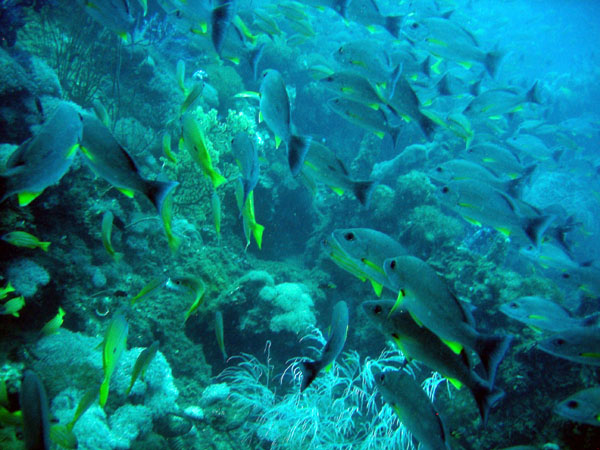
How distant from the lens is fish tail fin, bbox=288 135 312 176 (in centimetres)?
220

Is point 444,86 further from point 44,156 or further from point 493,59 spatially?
point 44,156

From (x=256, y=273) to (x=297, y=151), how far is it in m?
3.68

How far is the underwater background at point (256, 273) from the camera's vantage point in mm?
2145

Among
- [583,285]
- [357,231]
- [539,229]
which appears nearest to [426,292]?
[357,231]

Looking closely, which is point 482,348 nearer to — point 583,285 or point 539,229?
point 539,229

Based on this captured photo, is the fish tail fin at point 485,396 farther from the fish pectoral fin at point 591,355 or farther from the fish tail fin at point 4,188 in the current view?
the fish tail fin at point 4,188

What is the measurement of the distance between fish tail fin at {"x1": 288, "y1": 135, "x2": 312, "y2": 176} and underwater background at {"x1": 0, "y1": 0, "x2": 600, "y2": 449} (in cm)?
1

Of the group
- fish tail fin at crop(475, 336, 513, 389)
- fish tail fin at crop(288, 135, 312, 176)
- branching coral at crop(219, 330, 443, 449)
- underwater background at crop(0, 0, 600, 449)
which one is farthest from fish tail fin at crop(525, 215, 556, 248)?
branching coral at crop(219, 330, 443, 449)

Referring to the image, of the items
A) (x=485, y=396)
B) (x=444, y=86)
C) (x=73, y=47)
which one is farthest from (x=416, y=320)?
(x=73, y=47)

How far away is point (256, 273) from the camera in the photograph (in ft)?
18.2

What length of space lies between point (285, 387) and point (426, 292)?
14.7 ft

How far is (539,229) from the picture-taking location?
3479 mm

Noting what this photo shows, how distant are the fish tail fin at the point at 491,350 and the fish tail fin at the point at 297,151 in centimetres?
157

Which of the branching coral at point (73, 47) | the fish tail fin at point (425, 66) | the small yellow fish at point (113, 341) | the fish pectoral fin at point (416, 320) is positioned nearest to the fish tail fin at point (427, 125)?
the fish pectoral fin at point (416, 320)
